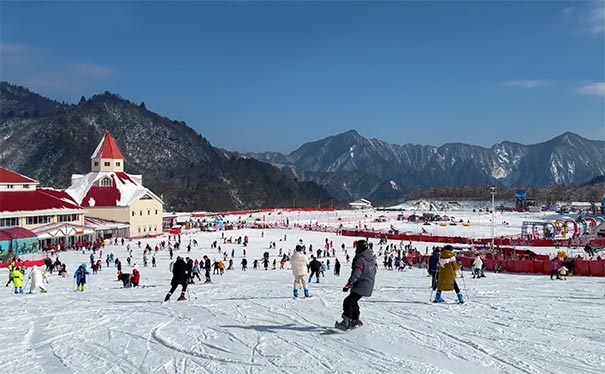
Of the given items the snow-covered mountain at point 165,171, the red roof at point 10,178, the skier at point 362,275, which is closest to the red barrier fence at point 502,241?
the red roof at point 10,178

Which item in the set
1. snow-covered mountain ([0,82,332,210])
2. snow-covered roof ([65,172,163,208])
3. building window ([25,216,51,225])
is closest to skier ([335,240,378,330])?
building window ([25,216,51,225])

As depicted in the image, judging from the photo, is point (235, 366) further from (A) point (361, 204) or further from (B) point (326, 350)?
(A) point (361, 204)

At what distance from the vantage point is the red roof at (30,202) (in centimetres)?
4806

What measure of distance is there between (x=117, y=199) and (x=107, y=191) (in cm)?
212

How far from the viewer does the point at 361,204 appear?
411 feet

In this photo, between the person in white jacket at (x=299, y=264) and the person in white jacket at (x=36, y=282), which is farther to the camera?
the person in white jacket at (x=36, y=282)

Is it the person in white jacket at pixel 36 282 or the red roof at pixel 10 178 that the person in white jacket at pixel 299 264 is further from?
the red roof at pixel 10 178

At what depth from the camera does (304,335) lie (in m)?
9.16

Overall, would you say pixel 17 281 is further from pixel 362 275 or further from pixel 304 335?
pixel 362 275

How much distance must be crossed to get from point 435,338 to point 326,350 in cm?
189

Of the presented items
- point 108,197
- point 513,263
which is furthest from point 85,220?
point 513,263

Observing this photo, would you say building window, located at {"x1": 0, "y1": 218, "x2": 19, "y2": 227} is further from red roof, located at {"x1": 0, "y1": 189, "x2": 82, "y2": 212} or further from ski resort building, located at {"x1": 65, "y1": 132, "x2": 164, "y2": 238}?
ski resort building, located at {"x1": 65, "y1": 132, "x2": 164, "y2": 238}

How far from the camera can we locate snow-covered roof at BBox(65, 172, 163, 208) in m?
61.2

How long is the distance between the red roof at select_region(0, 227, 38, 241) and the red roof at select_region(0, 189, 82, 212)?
303 cm
